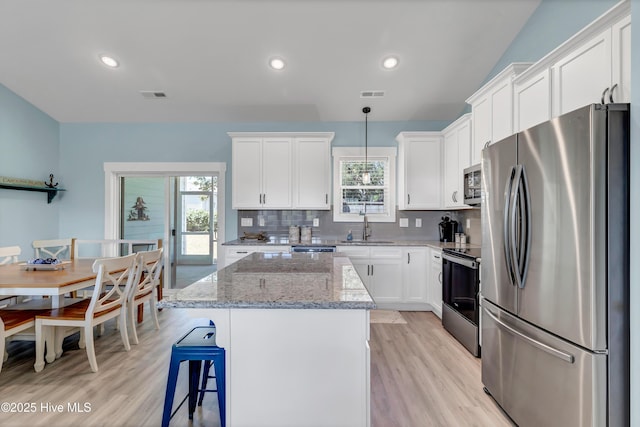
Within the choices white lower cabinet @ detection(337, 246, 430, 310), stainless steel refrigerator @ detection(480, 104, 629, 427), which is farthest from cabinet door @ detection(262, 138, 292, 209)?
stainless steel refrigerator @ detection(480, 104, 629, 427)

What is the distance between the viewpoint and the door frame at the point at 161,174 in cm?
475

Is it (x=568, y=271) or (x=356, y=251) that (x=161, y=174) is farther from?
(x=568, y=271)

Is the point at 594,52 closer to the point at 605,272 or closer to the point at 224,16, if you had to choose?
the point at 605,272

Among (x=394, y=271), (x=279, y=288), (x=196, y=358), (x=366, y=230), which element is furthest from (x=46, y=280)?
(x=366, y=230)

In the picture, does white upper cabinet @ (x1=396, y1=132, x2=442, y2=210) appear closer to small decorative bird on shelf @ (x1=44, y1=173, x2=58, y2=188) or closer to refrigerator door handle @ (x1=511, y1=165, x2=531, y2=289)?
refrigerator door handle @ (x1=511, y1=165, x2=531, y2=289)

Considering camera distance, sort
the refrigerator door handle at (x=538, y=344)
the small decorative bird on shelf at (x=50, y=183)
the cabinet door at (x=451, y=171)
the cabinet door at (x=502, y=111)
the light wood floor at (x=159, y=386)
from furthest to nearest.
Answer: the small decorative bird on shelf at (x=50, y=183) → the cabinet door at (x=451, y=171) → the cabinet door at (x=502, y=111) → the light wood floor at (x=159, y=386) → the refrigerator door handle at (x=538, y=344)

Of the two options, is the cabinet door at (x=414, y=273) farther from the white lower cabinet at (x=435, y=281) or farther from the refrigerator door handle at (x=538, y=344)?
the refrigerator door handle at (x=538, y=344)

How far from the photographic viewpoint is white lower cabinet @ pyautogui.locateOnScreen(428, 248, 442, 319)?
3.73m

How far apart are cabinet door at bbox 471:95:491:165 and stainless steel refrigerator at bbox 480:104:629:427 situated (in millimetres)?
1181

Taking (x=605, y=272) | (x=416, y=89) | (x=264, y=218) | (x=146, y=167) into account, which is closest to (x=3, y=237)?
→ (x=146, y=167)

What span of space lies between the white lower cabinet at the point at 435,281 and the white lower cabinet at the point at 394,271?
9 centimetres

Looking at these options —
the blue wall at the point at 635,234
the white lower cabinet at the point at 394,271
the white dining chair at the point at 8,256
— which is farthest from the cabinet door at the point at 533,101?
the white dining chair at the point at 8,256

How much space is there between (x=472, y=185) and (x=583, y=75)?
1.53 meters

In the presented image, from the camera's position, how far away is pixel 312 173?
439cm
